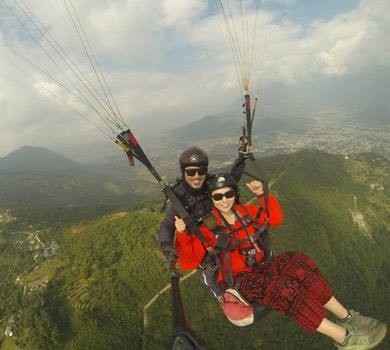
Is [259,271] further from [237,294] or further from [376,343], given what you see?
[376,343]

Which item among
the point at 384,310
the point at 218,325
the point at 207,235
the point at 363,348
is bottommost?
the point at 384,310

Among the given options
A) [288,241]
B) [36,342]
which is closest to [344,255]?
[288,241]

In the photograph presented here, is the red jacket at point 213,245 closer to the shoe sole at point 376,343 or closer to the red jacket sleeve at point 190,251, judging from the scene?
the red jacket sleeve at point 190,251

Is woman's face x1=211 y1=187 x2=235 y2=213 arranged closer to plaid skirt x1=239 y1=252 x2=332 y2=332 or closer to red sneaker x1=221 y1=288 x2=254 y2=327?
plaid skirt x1=239 y1=252 x2=332 y2=332

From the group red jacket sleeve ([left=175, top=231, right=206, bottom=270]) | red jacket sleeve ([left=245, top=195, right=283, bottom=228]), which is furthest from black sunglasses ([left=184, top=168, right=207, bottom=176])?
red jacket sleeve ([left=175, top=231, right=206, bottom=270])

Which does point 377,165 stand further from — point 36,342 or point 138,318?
point 36,342
